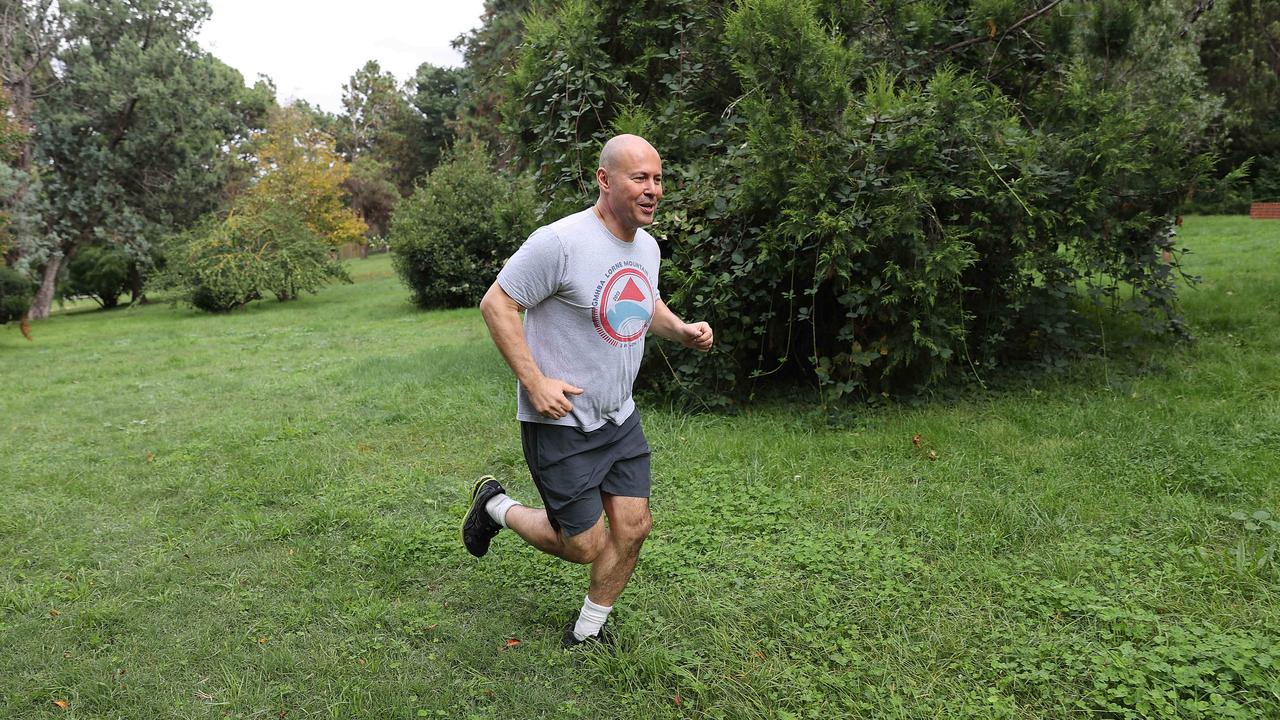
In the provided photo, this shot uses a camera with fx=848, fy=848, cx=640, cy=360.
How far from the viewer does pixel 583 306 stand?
10.3ft

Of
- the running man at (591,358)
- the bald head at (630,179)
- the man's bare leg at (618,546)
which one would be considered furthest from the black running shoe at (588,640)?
the bald head at (630,179)

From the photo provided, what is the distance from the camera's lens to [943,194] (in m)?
5.48

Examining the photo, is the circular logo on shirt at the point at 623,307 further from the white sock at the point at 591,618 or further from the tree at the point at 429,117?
the tree at the point at 429,117

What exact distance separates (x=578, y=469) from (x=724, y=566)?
46.2 inches

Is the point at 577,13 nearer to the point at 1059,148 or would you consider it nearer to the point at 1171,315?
the point at 1059,148

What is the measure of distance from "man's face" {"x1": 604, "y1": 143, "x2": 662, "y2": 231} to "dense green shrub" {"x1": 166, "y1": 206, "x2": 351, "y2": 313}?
58.7 ft

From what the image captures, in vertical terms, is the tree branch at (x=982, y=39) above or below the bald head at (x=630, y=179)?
above

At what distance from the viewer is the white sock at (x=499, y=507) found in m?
3.72

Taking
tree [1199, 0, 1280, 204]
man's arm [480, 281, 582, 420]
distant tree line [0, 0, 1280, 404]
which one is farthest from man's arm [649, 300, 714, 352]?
tree [1199, 0, 1280, 204]

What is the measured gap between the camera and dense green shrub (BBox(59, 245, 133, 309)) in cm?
2288

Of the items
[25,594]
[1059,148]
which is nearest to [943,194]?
[1059,148]

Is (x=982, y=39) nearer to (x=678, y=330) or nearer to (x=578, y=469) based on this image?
(x=678, y=330)

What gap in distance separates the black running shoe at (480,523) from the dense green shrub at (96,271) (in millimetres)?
23048

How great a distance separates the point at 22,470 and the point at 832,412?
5967 millimetres
